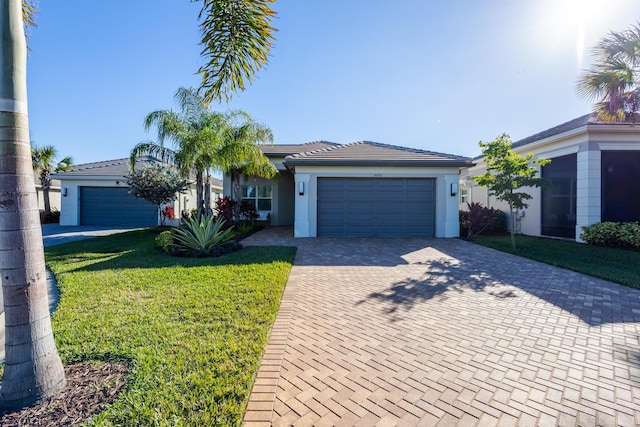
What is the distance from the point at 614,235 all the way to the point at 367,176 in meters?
9.09

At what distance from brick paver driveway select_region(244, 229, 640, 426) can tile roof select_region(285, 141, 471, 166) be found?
675 cm

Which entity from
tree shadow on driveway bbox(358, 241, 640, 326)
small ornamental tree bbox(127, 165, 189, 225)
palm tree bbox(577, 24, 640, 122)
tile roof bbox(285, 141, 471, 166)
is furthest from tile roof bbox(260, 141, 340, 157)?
palm tree bbox(577, 24, 640, 122)

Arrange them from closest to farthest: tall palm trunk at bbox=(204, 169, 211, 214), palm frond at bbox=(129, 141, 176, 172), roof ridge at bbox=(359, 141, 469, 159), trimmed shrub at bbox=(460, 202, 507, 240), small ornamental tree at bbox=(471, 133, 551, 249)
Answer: small ornamental tree at bbox=(471, 133, 551, 249)
palm frond at bbox=(129, 141, 176, 172)
tall palm trunk at bbox=(204, 169, 211, 214)
trimmed shrub at bbox=(460, 202, 507, 240)
roof ridge at bbox=(359, 141, 469, 159)

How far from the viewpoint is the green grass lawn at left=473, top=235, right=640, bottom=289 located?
685 cm

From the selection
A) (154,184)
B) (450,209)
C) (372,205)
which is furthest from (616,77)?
(154,184)

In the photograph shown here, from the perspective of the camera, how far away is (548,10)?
26.5 ft

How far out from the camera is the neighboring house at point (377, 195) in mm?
12664

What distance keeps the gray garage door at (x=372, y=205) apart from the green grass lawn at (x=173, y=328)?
5291 mm

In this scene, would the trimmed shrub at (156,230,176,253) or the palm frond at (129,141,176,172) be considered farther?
the palm frond at (129,141,176,172)

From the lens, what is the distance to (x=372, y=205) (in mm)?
12969

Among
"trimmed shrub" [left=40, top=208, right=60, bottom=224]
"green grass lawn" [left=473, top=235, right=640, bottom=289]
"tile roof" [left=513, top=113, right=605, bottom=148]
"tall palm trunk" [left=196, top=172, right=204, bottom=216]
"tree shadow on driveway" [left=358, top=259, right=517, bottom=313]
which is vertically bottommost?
"tree shadow on driveway" [left=358, top=259, right=517, bottom=313]

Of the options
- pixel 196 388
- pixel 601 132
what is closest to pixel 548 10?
pixel 601 132

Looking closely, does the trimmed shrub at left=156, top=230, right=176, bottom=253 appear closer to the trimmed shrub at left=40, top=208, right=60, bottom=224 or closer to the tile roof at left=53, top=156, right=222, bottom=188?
the tile roof at left=53, top=156, right=222, bottom=188

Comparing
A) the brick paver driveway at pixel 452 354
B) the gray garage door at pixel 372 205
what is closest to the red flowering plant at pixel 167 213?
the gray garage door at pixel 372 205
